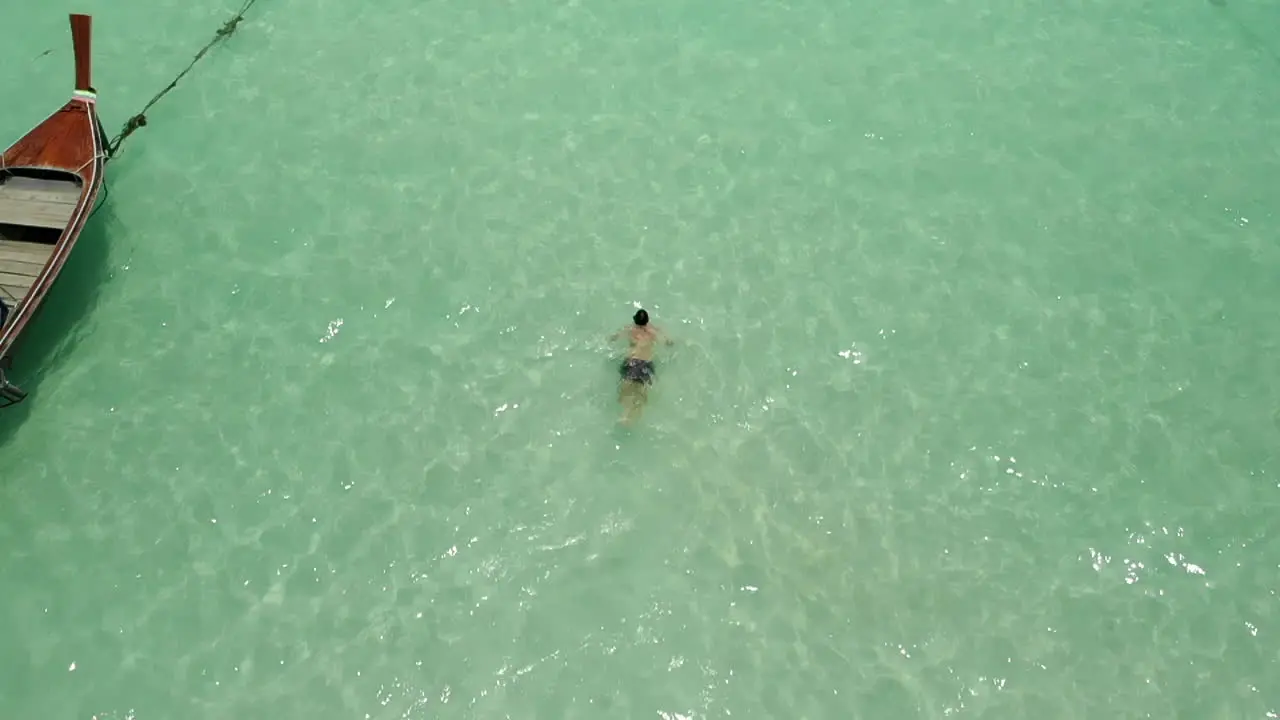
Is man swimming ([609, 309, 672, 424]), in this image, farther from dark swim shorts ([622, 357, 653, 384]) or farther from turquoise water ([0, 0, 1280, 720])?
turquoise water ([0, 0, 1280, 720])

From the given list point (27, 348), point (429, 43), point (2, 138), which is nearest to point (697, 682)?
point (27, 348)

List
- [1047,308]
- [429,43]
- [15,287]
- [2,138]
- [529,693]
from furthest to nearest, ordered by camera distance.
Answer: [429,43] → [2,138] → [1047,308] → [15,287] → [529,693]

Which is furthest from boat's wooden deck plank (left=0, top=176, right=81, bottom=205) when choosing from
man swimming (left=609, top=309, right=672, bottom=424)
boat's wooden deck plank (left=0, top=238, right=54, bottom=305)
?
man swimming (left=609, top=309, right=672, bottom=424)

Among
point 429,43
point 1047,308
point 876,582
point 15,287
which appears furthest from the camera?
point 429,43

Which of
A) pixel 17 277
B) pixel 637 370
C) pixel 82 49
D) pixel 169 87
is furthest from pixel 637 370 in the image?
pixel 169 87

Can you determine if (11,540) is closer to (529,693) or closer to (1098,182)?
(529,693)

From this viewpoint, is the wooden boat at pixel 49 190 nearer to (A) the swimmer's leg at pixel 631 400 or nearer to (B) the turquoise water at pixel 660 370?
(B) the turquoise water at pixel 660 370

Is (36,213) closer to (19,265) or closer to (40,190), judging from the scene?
(40,190)
